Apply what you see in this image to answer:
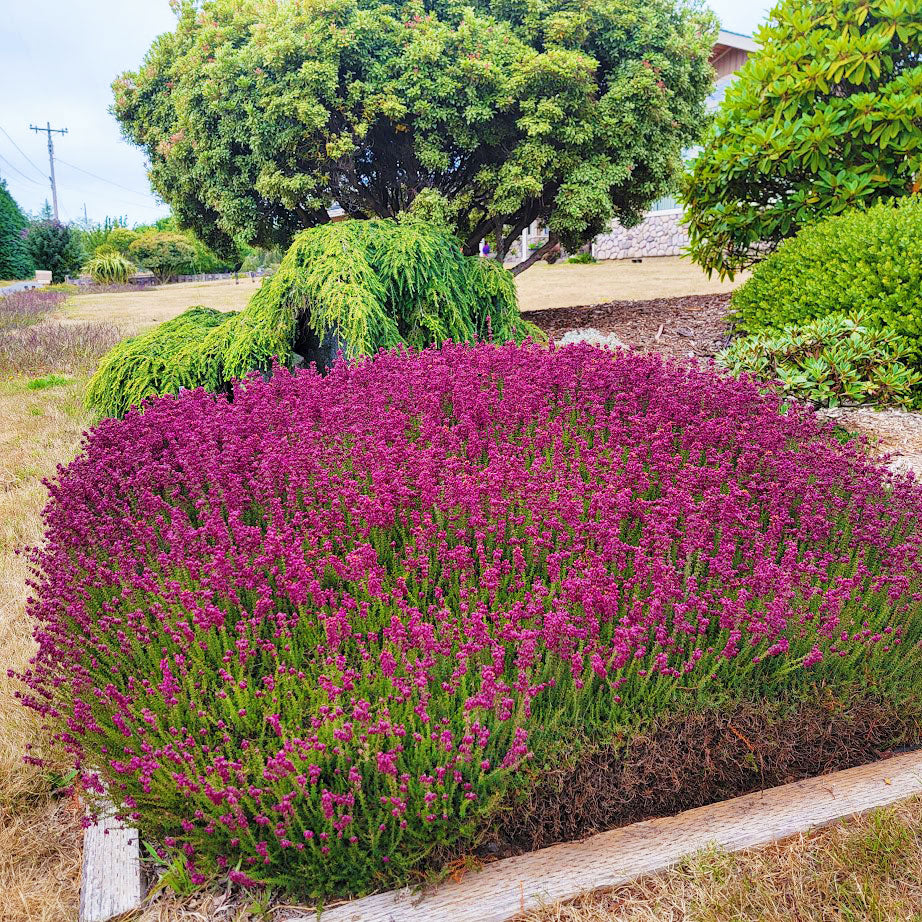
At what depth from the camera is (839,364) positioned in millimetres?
5402

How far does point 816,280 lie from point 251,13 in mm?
7026

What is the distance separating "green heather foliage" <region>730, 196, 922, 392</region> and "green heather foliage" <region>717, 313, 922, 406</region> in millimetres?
162

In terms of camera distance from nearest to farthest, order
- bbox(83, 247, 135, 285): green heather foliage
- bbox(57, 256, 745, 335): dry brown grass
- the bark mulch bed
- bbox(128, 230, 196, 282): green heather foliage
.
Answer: the bark mulch bed
bbox(57, 256, 745, 335): dry brown grass
bbox(83, 247, 135, 285): green heather foliage
bbox(128, 230, 196, 282): green heather foliage

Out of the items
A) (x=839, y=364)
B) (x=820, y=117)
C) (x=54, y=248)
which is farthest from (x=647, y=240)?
(x=54, y=248)

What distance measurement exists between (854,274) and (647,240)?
19857 millimetres

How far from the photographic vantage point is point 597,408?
3979mm

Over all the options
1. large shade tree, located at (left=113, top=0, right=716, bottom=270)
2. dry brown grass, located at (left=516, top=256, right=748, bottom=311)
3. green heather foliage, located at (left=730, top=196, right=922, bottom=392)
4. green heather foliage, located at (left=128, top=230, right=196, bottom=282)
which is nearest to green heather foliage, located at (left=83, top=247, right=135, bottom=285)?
green heather foliage, located at (left=128, top=230, right=196, bottom=282)

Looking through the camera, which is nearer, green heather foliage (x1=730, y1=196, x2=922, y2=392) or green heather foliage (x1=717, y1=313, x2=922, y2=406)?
green heather foliage (x1=717, y1=313, x2=922, y2=406)

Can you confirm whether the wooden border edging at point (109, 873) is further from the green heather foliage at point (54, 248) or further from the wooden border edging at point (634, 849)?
the green heather foliage at point (54, 248)

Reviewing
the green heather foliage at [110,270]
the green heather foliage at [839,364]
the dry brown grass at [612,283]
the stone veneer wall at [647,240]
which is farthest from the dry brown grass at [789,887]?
the green heather foliage at [110,270]

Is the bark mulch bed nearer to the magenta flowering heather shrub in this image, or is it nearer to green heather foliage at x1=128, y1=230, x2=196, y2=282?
the magenta flowering heather shrub

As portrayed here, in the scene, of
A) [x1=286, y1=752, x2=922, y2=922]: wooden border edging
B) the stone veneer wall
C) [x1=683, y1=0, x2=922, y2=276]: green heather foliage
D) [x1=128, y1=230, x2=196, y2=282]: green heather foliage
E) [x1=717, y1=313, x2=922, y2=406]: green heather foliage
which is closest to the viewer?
[x1=286, y1=752, x2=922, y2=922]: wooden border edging

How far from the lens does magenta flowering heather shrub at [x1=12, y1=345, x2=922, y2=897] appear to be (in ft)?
6.88

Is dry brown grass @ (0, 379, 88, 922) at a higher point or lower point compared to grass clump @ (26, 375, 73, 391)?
lower
